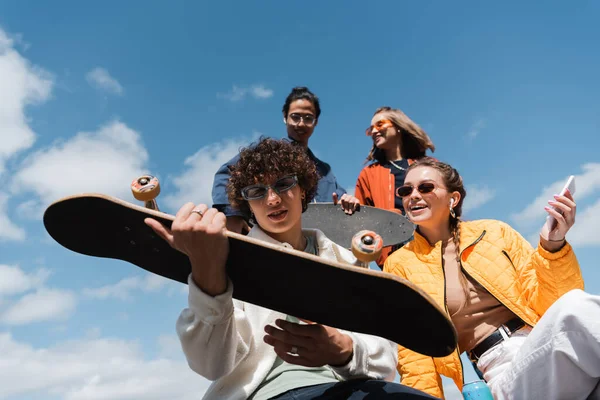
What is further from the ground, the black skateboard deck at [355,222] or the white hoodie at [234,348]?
the black skateboard deck at [355,222]

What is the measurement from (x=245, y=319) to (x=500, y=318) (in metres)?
1.86

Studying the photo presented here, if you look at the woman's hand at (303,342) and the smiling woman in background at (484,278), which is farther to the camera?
the smiling woman in background at (484,278)

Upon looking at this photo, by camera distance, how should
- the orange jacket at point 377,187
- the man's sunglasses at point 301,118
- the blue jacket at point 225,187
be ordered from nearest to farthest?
the blue jacket at point 225,187
the orange jacket at point 377,187
the man's sunglasses at point 301,118

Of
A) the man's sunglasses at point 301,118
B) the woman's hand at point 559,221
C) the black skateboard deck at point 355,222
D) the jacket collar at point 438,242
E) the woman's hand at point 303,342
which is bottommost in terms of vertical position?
the woman's hand at point 303,342

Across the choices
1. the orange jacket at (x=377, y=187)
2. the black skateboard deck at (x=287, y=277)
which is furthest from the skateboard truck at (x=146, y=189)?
the orange jacket at (x=377, y=187)

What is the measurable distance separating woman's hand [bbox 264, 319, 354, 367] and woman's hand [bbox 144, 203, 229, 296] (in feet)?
0.94

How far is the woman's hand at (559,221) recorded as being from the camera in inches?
115

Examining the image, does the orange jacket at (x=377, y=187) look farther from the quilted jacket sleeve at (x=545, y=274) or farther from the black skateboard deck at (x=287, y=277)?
the black skateboard deck at (x=287, y=277)

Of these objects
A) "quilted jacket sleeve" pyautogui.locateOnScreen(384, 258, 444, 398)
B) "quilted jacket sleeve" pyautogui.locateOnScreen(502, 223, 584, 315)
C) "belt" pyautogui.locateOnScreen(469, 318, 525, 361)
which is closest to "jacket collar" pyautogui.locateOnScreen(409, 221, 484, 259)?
"quilted jacket sleeve" pyautogui.locateOnScreen(502, 223, 584, 315)

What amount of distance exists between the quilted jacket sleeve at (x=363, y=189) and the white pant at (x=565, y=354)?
340cm

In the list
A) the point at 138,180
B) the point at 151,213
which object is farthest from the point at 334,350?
the point at 138,180

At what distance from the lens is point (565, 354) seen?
2.07 metres

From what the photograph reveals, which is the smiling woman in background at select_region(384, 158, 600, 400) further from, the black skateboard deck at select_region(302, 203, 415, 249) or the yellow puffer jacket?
the black skateboard deck at select_region(302, 203, 415, 249)

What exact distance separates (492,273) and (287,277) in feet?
6.41
